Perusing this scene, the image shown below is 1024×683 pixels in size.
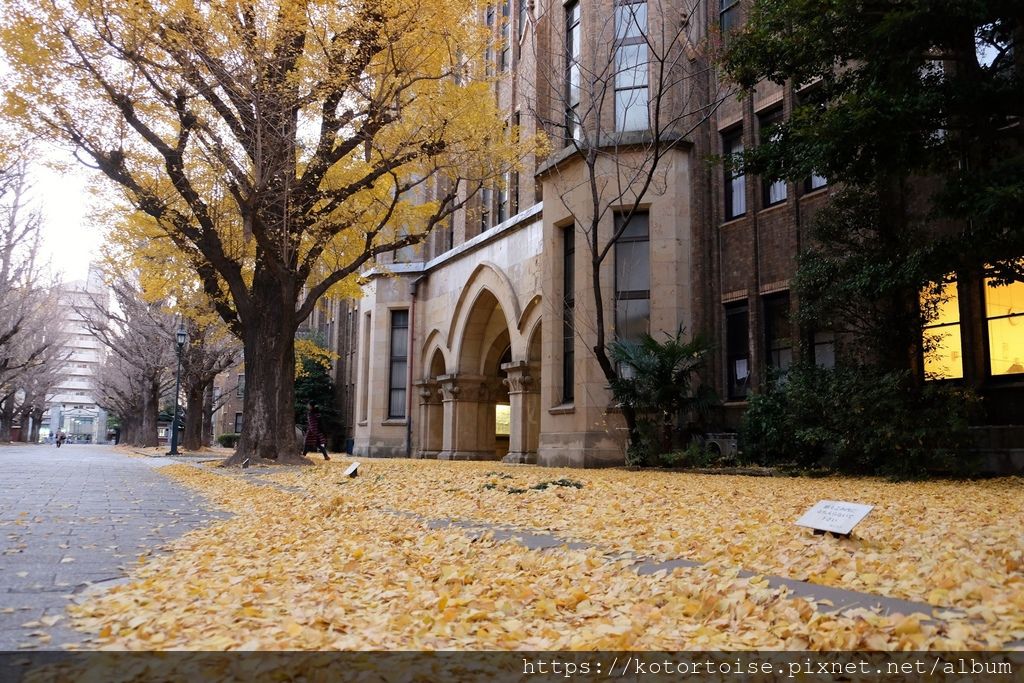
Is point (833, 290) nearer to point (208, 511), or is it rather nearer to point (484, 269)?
point (208, 511)

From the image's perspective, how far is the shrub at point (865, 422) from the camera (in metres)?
10.9

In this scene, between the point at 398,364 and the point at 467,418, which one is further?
the point at 398,364

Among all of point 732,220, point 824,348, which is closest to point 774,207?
point 732,220

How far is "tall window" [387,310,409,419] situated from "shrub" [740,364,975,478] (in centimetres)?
1842

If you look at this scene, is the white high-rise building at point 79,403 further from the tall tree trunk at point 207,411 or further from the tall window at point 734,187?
the tall window at point 734,187

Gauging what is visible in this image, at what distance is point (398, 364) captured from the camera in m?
30.6

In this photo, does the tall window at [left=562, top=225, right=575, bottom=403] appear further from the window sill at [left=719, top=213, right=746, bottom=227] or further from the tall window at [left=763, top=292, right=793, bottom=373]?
the tall window at [left=763, top=292, right=793, bottom=373]

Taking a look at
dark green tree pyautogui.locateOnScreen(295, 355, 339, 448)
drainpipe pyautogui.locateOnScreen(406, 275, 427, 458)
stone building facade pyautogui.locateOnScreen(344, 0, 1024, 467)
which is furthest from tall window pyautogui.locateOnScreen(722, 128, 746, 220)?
dark green tree pyautogui.locateOnScreen(295, 355, 339, 448)

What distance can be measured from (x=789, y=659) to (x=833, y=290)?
10.7 meters

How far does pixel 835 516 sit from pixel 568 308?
44.9 ft

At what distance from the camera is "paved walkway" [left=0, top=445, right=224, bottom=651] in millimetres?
3504

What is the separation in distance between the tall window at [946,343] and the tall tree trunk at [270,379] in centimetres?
1170

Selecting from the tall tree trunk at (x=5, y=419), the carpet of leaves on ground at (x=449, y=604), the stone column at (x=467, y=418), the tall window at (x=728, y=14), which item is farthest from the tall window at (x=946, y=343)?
the tall tree trunk at (x=5, y=419)

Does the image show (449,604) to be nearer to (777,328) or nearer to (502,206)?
(777,328)
